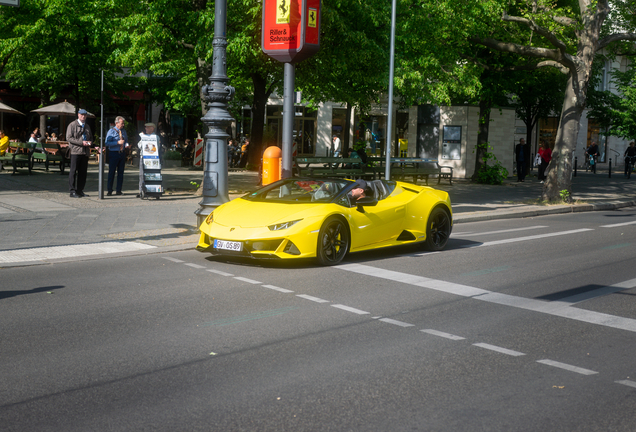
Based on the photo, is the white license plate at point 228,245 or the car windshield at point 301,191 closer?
the white license plate at point 228,245

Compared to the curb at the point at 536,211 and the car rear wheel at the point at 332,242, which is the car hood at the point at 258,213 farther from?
the curb at the point at 536,211

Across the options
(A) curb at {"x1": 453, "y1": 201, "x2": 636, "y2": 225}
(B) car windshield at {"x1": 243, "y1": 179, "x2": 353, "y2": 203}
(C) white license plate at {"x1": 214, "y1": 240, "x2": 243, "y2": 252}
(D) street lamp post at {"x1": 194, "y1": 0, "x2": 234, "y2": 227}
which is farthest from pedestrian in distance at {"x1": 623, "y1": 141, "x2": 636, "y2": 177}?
(C) white license plate at {"x1": 214, "y1": 240, "x2": 243, "y2": 252}

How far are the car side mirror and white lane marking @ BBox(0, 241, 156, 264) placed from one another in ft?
10.6

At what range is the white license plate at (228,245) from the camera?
918 centimetres

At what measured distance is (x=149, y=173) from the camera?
680 inches

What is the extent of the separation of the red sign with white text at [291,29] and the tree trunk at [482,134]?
1488cm

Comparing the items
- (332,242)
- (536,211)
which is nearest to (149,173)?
(332,242)

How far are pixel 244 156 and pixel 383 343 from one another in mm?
27598

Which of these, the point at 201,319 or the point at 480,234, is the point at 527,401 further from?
the point at 480,234

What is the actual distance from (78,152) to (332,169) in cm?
828

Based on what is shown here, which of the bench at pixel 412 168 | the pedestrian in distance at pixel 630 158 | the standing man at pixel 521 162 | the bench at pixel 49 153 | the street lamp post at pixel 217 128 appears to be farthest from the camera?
the pedestrian in distance at pixel 630 158

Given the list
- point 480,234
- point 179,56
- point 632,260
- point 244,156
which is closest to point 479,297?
point 632,260

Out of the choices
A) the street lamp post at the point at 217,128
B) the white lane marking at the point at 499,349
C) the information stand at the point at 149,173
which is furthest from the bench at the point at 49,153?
the white lane marking at the point at 499,349

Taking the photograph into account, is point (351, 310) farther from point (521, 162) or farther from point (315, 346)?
point (521, 162)
